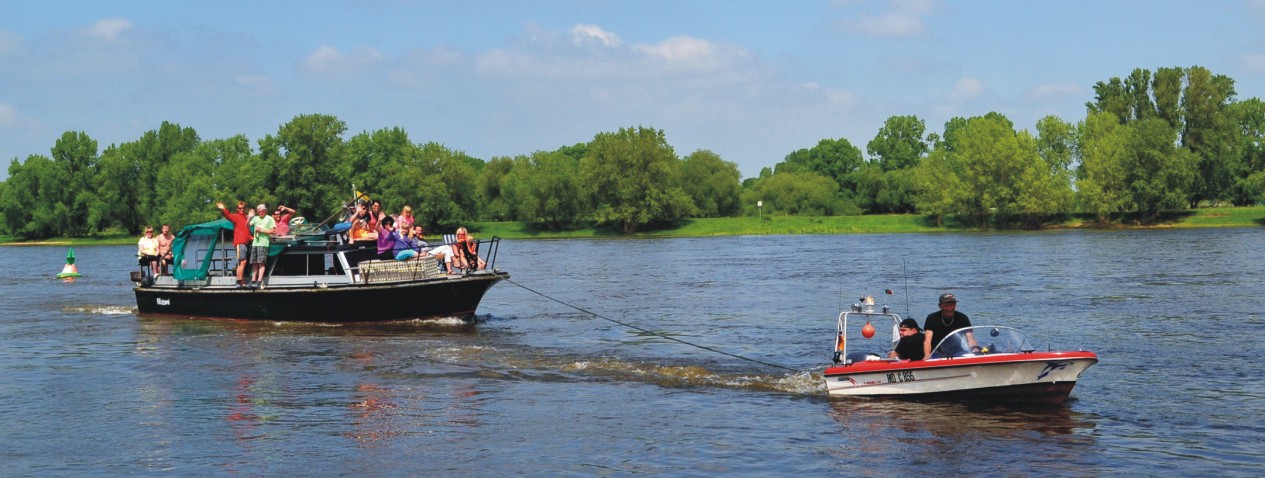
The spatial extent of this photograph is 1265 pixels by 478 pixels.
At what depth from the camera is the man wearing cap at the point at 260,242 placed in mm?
27750

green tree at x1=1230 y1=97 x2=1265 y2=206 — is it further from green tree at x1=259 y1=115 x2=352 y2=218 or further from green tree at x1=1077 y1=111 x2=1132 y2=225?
green tree at x1=259 y1=115 x2=352 y2=218

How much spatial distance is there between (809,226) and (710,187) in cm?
1800

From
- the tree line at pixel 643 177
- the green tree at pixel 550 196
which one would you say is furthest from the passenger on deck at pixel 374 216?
the green tree at pixel 550 196

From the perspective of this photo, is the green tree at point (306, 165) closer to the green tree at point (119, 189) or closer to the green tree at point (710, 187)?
the green tree at point (119, 189)

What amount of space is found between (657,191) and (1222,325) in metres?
86.3

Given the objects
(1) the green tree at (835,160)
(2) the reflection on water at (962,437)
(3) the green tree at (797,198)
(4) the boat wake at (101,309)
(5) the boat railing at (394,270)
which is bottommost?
(2) the reflection on water at (962,437)

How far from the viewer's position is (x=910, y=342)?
53.9 feet

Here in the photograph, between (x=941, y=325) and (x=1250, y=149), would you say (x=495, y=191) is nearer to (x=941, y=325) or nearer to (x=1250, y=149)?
(x=1250, y=149)

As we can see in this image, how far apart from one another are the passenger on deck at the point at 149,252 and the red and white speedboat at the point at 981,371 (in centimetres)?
2275

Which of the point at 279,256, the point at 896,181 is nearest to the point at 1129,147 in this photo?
the point at 896,181

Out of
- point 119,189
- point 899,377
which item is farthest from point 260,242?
point 119,189

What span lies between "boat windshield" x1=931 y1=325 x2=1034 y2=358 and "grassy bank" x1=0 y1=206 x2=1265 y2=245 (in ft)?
282

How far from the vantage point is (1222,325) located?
25.6m

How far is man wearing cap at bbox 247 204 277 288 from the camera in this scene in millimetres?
27750
